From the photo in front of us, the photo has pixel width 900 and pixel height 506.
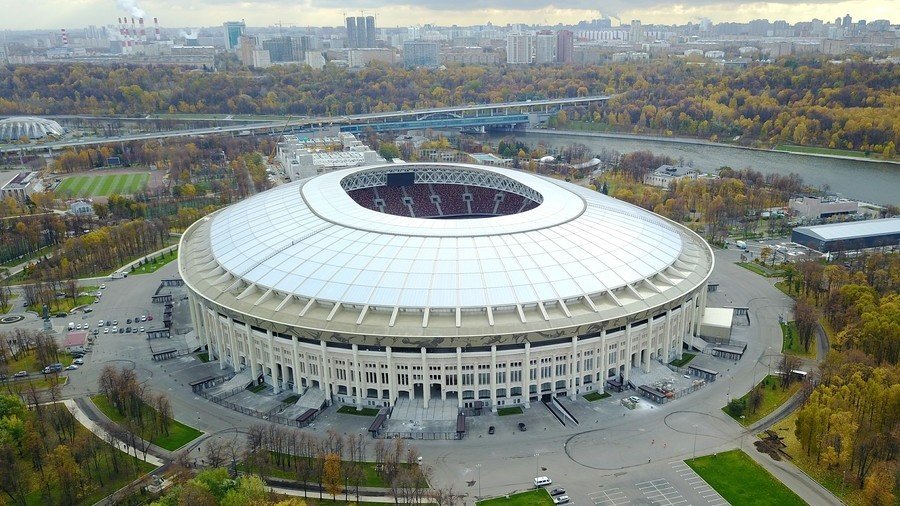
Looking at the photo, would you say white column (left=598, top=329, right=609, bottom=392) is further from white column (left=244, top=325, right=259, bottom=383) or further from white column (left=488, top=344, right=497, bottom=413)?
white column (left=244, top=325, right=259, bottom=383)

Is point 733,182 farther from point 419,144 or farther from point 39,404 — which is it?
point 39,404

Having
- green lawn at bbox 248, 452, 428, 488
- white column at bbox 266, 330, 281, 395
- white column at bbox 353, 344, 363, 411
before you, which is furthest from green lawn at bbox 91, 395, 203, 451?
white column at bbox 353, 344, 363, 411

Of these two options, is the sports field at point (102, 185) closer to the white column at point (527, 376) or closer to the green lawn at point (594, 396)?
the white column at point (527, 376)

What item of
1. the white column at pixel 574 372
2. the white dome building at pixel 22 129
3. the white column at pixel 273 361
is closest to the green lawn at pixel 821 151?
the white column at pixel 574 372

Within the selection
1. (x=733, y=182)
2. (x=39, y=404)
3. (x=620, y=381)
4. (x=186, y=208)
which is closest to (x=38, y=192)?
(x=186, y=208)

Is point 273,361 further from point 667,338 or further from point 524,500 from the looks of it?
point 667,338
